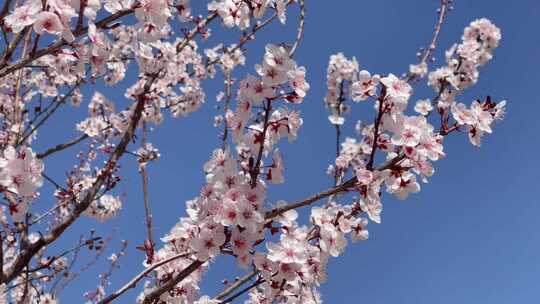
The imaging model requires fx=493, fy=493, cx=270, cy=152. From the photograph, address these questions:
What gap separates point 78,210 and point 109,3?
1839 millimetres

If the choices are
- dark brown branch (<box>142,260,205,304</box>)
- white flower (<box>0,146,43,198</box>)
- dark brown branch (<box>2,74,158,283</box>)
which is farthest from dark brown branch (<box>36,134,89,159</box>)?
dark brown branch (<box>142,260,205,304</box>)

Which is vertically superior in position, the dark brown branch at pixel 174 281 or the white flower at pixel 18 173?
the white flower at pixel 18 173

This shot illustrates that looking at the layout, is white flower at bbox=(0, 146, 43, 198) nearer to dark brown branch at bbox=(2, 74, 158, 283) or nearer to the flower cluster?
dark brown branch at bbox=(2, 74, 158, 283)

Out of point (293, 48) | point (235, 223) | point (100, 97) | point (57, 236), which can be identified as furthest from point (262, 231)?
point (100, 97)

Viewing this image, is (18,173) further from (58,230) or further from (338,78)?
(338,78)

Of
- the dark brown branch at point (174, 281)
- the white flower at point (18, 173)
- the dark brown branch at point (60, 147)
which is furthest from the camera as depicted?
the dark brown branch at point (60, 147)

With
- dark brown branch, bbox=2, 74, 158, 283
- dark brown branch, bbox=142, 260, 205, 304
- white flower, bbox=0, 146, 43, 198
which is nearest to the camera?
dark brown branch, bbox=142, 260, 205, 304

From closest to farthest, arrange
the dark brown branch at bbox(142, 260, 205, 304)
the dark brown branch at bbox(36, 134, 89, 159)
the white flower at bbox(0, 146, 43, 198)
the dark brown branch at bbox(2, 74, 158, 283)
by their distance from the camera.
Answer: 1. the dark brown branch at bbox(142, 260, 205, 304)
2. the white flower at bbox(0, 146, 43, 198)
3. the dark brown branch at bbox(2, 74, 158, 283)
4. the dark brown branch at bbox(36, 134, 89, 159)

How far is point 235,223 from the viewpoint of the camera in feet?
7.65

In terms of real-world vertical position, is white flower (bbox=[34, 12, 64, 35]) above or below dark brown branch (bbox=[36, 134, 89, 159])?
below

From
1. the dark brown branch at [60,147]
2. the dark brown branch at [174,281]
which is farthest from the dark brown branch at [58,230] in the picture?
the dark brown branch at [174,281]

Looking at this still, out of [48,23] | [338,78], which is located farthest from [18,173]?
[338,78]

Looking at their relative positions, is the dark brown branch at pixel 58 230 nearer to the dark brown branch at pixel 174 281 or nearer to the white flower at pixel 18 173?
the white flower at pixel 18 173

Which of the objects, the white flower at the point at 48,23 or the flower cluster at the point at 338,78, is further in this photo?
the flower cluster at the point at 338,78
